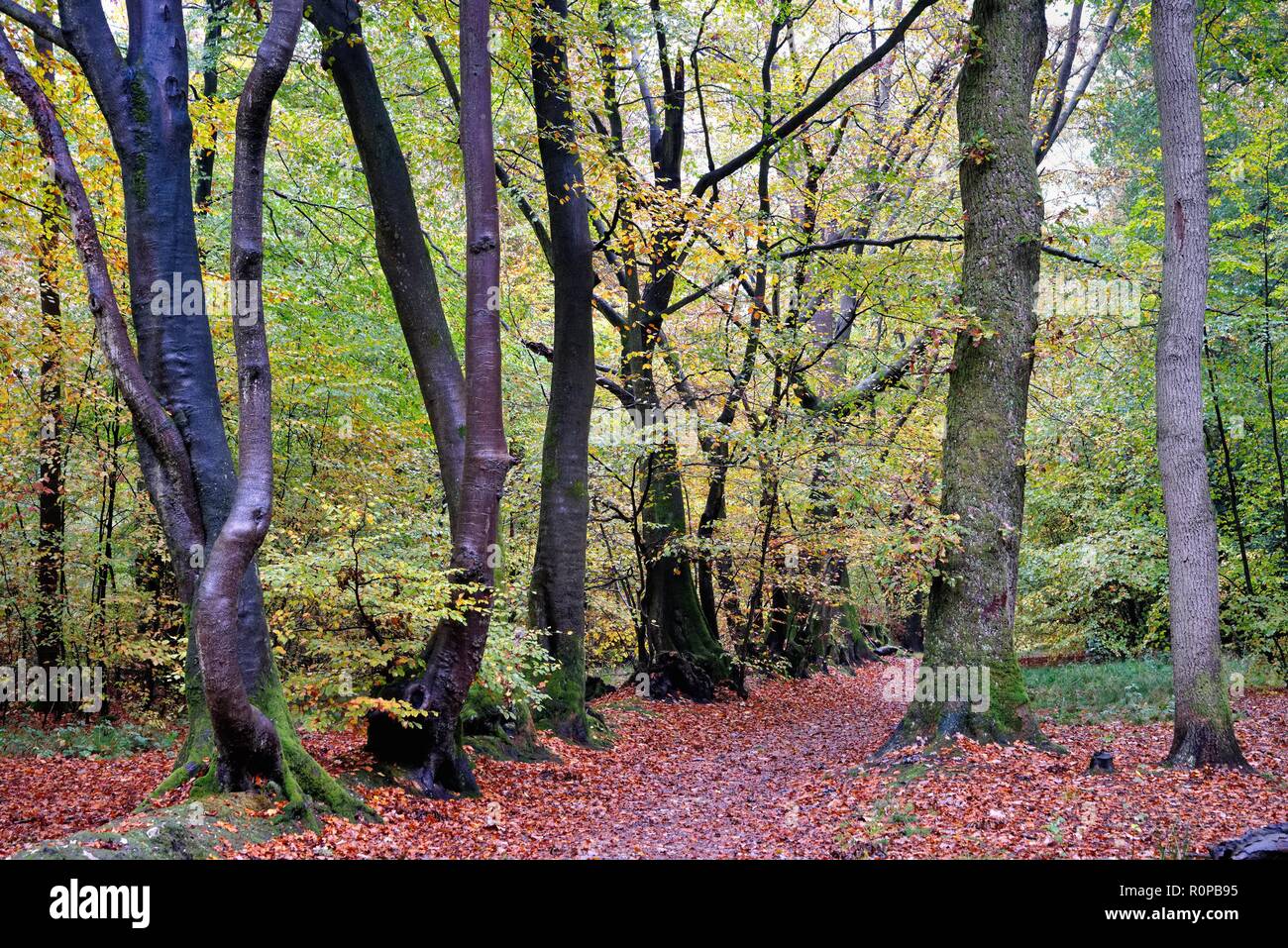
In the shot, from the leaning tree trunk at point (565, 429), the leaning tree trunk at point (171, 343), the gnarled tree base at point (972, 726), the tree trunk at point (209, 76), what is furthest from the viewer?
the leaning tree trunk at point (565, 429)

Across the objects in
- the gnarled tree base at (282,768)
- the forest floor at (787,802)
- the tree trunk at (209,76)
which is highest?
the tree trunk at (209,76)

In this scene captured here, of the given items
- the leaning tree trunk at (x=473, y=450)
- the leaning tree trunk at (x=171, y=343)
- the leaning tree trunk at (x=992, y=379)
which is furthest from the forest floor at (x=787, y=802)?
the leaning tree trunk at (x=171, y=343)

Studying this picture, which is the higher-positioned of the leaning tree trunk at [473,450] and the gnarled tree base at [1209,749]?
the leaning tree trunk at [473,450]

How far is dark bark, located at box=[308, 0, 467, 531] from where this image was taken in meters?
8.55

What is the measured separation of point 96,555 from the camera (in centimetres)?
1180

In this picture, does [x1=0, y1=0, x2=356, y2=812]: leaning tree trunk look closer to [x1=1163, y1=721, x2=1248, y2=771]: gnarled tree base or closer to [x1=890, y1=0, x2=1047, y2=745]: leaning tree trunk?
[x1=890, y1=0, x2=1047, y2=745]: leaning tree trunk

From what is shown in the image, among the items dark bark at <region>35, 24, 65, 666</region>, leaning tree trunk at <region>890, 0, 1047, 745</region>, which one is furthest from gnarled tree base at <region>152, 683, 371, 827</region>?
dark bark at <region>35, 24, 65, 666</region>

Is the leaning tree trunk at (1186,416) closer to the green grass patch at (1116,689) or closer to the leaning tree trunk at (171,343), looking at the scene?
the green grass patch at (1116,689)

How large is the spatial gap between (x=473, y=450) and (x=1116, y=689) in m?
10.1

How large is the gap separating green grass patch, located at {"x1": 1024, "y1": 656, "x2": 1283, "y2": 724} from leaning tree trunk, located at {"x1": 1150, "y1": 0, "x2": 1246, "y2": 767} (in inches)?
128

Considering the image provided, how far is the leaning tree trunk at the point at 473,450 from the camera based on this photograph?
7.28 metres

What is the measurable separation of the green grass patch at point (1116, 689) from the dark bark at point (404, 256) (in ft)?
26.9

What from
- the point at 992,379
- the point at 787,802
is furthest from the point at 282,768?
the point at 992,379
